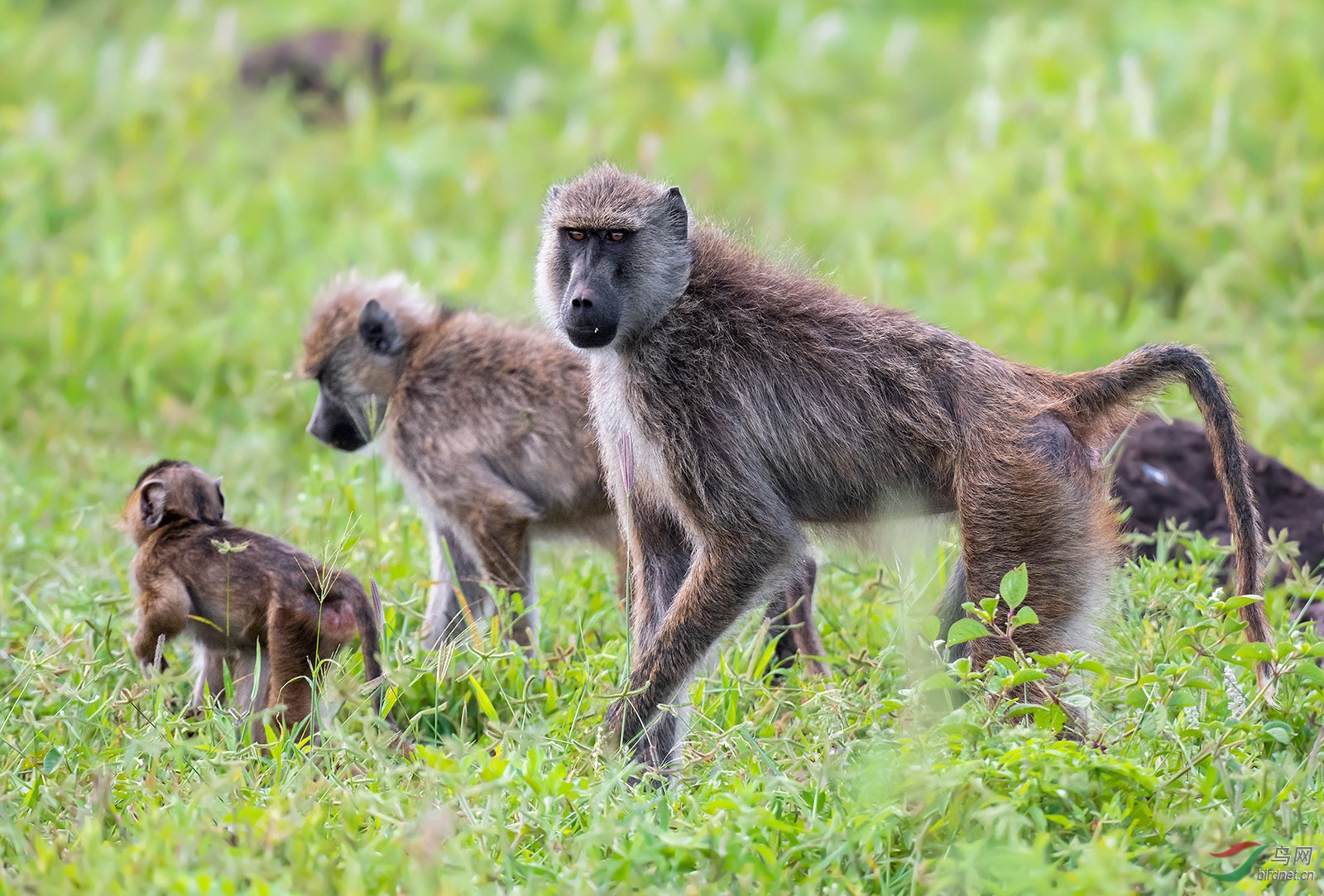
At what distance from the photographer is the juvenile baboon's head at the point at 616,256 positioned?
366 cm

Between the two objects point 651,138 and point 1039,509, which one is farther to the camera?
point 651,138

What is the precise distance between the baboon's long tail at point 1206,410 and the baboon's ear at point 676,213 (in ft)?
3.47

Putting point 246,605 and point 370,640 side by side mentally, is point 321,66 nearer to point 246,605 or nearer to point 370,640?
point 246,605

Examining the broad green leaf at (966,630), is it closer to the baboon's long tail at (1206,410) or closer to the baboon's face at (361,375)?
the baboon's long tail at (1206,410)

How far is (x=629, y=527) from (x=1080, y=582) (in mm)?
1165

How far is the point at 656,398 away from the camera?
143 inches

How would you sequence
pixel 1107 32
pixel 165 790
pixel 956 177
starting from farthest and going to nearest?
pixel 1107 32 → pixel 956 177 → pixel 165 790

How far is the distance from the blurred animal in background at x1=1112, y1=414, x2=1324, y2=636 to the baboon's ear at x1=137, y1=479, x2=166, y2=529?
2.83 meters

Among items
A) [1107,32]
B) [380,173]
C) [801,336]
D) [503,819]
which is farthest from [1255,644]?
[1107,32]

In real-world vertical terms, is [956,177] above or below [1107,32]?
below

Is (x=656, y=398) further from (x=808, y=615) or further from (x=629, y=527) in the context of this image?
(x=808, y=615)

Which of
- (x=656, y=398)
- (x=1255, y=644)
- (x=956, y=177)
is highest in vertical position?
(x=956, y=177)

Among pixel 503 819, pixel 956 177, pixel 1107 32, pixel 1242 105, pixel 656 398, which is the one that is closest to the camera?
pixel 503 819

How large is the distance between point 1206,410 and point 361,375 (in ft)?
9.13
